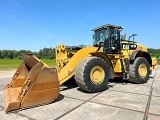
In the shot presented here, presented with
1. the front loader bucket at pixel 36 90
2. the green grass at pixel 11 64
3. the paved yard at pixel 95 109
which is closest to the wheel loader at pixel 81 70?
the front loader bucket at pixel 36 90

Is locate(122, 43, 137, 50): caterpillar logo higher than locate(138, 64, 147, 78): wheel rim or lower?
higher

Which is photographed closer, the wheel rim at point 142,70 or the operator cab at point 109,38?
the operator cab at point 109,38

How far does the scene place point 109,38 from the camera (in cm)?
738

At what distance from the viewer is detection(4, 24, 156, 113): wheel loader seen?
13.7 ft

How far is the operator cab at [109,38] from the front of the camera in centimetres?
731

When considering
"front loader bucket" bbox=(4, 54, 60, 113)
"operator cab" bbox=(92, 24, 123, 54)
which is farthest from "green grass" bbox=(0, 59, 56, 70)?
"front loader bucket" bbox=(4, 54, 60, 113)

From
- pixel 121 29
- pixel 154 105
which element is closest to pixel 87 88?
pixel 154 105

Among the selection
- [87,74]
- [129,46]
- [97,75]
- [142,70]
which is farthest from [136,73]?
[87,74]

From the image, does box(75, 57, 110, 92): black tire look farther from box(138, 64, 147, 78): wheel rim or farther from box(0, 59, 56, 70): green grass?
box(0, 59, 56, 70): green grass

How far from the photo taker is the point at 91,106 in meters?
A: 4.25

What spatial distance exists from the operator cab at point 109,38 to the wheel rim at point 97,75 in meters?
1.54

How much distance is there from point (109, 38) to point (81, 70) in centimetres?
259

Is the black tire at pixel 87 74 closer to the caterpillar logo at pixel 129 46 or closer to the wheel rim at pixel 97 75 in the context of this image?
the wheel rim at pixel 97 75

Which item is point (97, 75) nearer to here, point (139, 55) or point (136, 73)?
point (136, 73)
